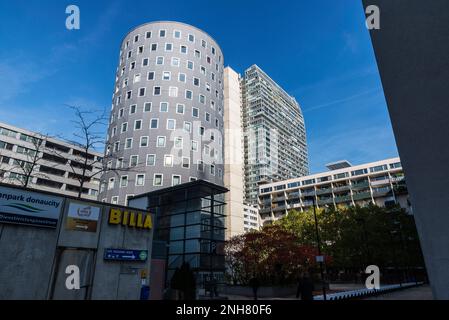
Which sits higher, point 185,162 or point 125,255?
point 185,162

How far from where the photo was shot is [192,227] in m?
26.5

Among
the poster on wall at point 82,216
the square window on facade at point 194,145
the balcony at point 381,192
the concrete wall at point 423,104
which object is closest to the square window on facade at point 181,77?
the square window on facade at point 194,145

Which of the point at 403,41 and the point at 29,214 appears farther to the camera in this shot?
the point at 29,214

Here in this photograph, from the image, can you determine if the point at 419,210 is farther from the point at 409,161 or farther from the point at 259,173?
the point at 259,173

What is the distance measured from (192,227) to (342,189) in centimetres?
7613

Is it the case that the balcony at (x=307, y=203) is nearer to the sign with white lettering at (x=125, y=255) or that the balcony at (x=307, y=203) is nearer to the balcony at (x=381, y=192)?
the balcony at (x=381, y=192)

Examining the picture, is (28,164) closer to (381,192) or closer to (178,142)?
(178,142)

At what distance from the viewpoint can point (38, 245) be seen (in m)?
14.0

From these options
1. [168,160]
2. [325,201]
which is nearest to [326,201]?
[325,201]

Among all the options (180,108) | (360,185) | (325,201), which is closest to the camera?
(180,108)
